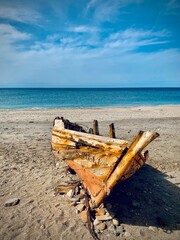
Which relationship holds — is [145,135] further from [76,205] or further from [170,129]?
[170,129]

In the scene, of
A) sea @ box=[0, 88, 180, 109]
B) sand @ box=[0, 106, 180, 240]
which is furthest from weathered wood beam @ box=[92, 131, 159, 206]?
sea @ box=[0, 88, 180, 109]

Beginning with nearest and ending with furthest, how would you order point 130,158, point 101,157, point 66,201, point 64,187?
1. point 130,158
2. point 101,157
3. point 66,201
4. point 64,187

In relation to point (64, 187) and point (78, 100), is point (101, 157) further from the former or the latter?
point (78, 100)

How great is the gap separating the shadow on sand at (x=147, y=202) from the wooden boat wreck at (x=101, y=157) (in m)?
0.82

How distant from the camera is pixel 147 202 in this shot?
203 inches

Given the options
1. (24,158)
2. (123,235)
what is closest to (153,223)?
(123,235)

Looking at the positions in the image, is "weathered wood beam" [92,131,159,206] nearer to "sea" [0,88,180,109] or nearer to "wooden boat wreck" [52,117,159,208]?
"wooden boat wreck" [52,117,159,208]

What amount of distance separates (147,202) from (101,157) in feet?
6.15

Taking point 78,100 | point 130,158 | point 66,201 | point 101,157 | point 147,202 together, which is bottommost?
point 147,202

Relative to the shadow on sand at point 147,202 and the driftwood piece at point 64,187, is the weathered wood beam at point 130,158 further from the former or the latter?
the driftwood piece at point 64,187

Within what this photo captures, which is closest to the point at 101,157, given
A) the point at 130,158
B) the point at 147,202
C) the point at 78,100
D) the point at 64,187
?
the point at 130,158

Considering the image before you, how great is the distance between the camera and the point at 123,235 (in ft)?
13.1

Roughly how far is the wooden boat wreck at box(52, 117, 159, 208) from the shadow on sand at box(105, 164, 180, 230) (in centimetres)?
82

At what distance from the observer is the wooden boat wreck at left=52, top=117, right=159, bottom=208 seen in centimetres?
384
